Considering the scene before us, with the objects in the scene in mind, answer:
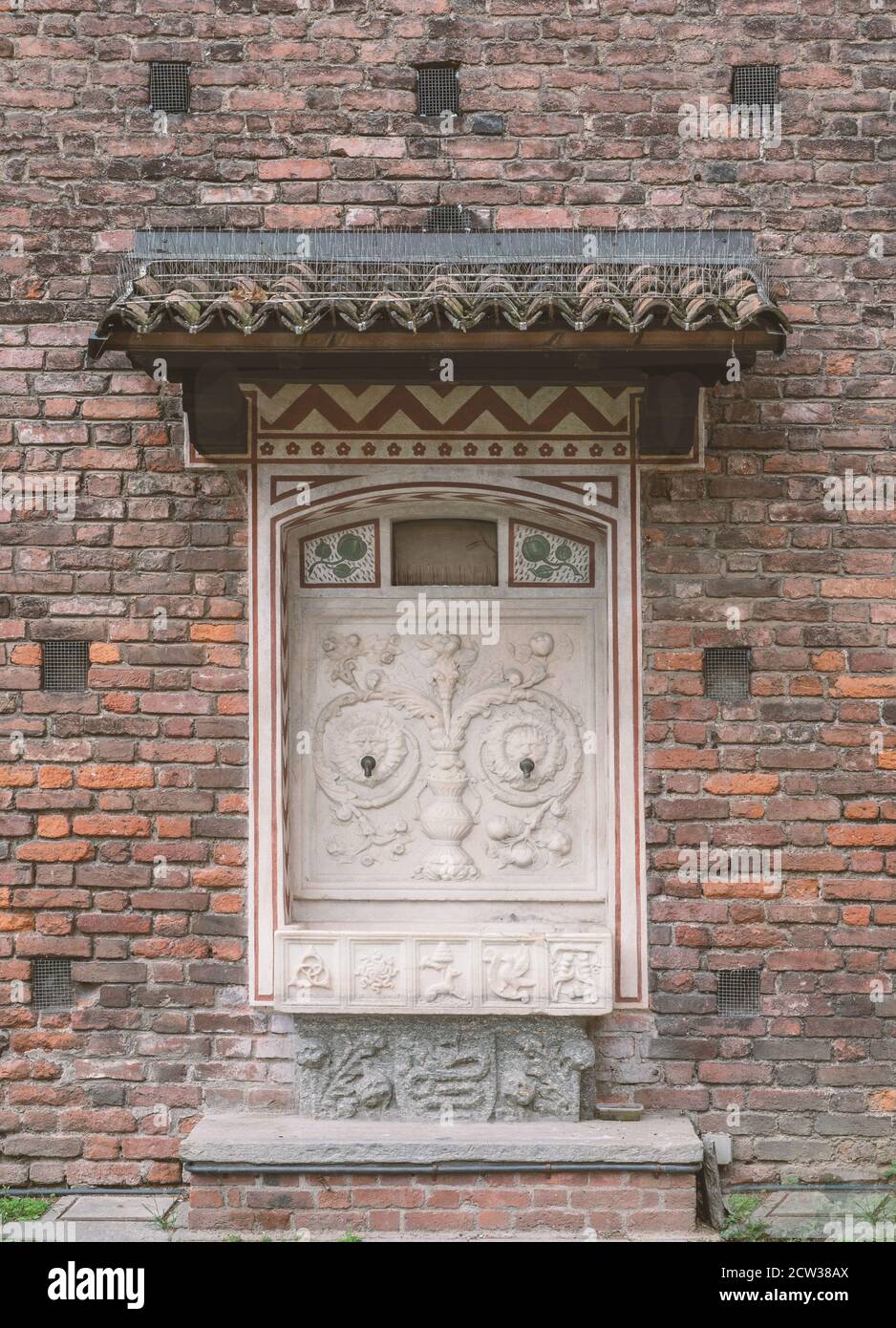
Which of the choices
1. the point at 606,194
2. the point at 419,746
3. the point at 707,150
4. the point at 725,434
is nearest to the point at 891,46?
the point at 707,150

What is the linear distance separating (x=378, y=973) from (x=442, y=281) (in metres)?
2.80

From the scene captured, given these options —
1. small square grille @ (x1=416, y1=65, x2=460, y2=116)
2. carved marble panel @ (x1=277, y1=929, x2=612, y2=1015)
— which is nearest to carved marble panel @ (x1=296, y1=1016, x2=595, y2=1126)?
carved marble panel @ (x1=277, y1=929, x2=612, y2=1015)

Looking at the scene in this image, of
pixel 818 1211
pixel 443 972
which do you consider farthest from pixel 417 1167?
pixel 818 1211

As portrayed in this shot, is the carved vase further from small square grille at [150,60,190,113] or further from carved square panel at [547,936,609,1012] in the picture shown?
small square grille at [150,60,190,113]

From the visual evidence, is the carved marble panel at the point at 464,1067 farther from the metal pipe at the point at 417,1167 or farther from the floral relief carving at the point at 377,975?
the metal pipe at the point at 417,1167

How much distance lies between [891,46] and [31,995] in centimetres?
558

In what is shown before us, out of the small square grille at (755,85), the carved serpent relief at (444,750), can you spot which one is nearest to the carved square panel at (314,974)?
the carved serpent relief at (444,750)

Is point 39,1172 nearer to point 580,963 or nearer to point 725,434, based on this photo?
point 580,963

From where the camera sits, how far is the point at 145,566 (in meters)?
5.68

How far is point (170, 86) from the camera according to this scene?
5.76m

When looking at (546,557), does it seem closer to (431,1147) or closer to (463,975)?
(463,975)

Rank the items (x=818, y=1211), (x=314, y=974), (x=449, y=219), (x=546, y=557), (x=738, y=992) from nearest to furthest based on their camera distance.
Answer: (x=818, y=1211)
(x=314, y=974)
(x=738, y=992)
(x=449, y=219)
(x=546, y=557)

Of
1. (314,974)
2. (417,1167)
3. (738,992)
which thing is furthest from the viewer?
(738,992)

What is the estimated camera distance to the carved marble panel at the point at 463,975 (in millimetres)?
5418
